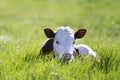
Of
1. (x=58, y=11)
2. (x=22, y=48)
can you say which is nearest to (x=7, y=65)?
(x=22, y=48)

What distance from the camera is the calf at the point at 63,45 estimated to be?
789 cm

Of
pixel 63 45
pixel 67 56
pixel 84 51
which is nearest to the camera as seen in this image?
pixel 67 56

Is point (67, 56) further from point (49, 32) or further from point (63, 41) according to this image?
A: point (49, 32)

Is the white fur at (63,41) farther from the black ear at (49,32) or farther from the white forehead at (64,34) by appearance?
the black ear at (49,32)

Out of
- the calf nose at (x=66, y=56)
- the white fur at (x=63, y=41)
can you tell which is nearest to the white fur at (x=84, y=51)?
the white fur at (x=63, y=41)

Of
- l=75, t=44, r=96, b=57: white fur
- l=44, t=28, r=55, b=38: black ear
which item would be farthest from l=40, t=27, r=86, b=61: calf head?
l=75, t=44, r=96, b=57: white fur

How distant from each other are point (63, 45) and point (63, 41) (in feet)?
0.37

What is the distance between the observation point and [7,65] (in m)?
7.07

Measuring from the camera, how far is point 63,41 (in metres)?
8.24

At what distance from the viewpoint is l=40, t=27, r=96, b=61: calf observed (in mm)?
7887

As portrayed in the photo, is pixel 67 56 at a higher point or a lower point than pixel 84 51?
lower

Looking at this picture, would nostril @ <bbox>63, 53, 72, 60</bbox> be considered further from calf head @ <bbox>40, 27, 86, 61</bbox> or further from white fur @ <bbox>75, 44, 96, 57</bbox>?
white fur @ <bbox>75, 44, 96, 57</bbox>

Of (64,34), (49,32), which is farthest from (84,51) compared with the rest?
(49,32)

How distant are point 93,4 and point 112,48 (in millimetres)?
21970
